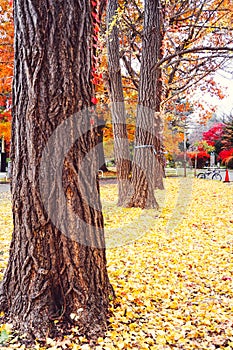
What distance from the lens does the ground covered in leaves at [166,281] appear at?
233 cm

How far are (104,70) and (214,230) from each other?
6184mm

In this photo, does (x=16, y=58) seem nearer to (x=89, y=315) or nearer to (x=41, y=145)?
(x=41, y=145)

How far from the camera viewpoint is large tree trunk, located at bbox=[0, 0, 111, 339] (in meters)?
2.24

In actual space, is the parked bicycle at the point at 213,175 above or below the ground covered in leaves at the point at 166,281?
above

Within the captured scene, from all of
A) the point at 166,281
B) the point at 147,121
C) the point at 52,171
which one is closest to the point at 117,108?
the point at 147,121

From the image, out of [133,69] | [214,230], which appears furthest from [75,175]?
[133,69]

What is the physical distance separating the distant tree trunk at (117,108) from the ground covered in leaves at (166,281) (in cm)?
156

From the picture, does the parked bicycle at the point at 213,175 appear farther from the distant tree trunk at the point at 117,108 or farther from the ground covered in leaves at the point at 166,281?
the ground covered in leaves at the point at 166,281

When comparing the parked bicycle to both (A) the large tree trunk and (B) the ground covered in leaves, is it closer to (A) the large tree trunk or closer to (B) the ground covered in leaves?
(B) the ground covered in leaves

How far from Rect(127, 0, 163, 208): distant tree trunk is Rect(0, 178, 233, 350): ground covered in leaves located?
639 mm

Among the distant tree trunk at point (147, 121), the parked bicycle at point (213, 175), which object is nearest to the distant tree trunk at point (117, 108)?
the distant tree trunk at point (147, 121)

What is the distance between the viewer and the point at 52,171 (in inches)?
89.6

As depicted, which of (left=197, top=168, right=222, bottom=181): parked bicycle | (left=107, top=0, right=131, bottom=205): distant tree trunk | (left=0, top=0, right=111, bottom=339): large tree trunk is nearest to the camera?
(left=0, top=0, right=111, bottom=339): large tree trunk

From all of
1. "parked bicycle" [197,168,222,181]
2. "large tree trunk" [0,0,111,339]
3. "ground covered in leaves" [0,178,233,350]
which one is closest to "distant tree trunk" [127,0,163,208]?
"ground covered in leaves" [0,178,233,350]
